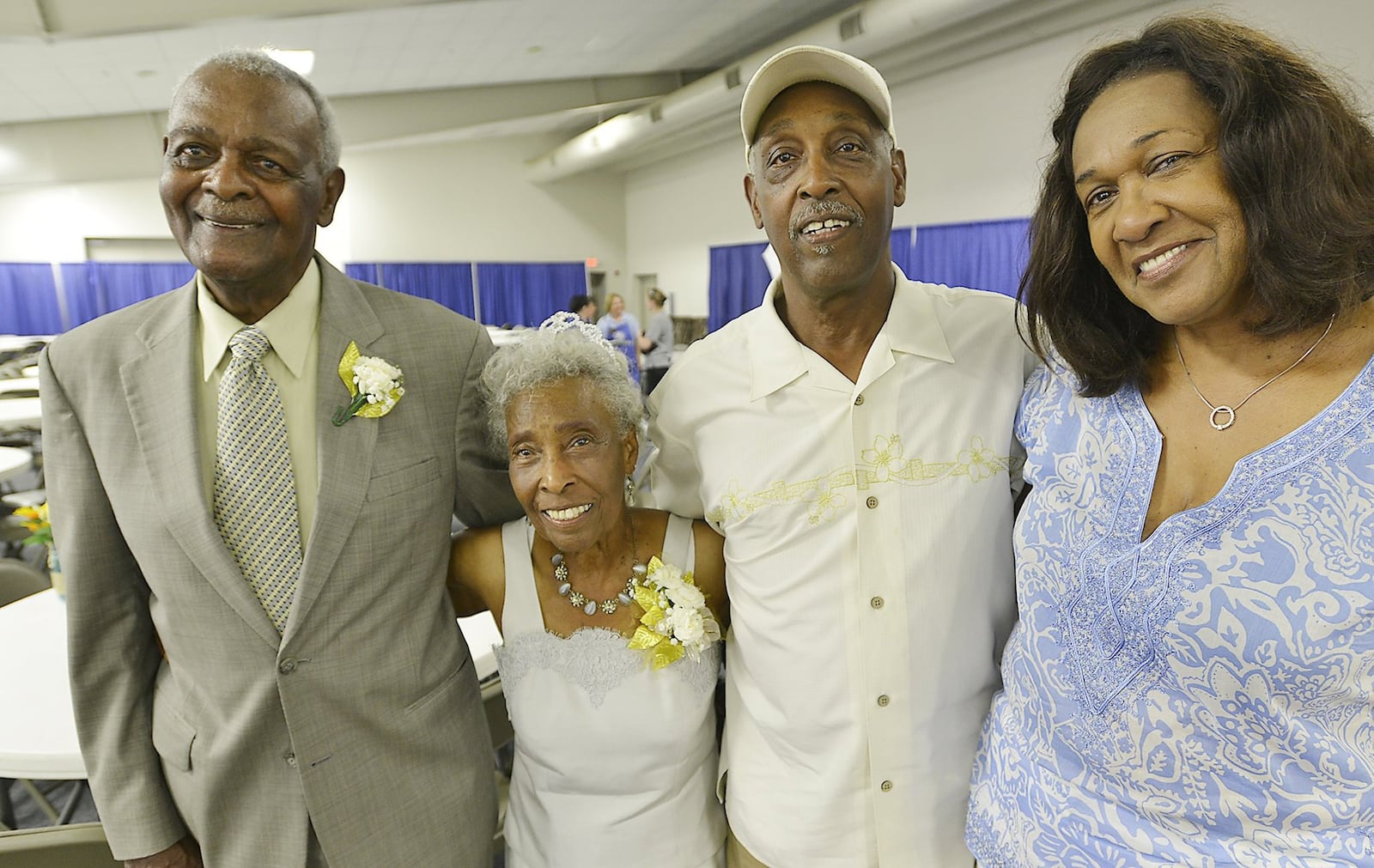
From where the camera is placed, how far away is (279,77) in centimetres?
139

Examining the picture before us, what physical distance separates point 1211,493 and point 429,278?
15432 millimetres

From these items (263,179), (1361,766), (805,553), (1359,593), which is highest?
(263,179)

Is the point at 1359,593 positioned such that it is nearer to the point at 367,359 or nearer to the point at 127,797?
the point at 367,359

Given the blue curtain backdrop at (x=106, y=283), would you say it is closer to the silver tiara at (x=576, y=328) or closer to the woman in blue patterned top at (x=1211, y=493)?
the silver tiara at (x=576, y=328)

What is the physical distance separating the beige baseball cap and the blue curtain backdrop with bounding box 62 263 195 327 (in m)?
15.1

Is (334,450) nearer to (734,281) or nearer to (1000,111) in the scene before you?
(1000,111)

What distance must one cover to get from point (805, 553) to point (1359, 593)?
2.63 feet

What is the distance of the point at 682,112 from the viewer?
421 inches

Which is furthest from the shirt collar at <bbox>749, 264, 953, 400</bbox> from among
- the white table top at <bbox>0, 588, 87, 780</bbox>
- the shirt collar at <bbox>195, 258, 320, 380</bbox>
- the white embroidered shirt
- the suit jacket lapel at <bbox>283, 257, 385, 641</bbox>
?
the white table top at <bbox>0, 588, 87, 780</bbox>

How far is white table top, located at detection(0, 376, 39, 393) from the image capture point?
754 cm

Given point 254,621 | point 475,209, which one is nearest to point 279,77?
point 254,621

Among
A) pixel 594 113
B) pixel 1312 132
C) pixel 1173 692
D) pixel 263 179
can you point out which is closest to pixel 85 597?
pixel 263 179

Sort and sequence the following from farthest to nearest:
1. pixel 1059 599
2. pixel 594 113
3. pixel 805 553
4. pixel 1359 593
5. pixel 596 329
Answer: pixel 594 113, pixel 596 329, pixel 805 553, pixel 1059 599, pixel 1359 593

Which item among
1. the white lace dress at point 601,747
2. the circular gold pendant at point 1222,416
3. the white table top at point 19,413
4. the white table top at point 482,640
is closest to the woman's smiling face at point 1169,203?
the circular gold pendant at point 1222,416
